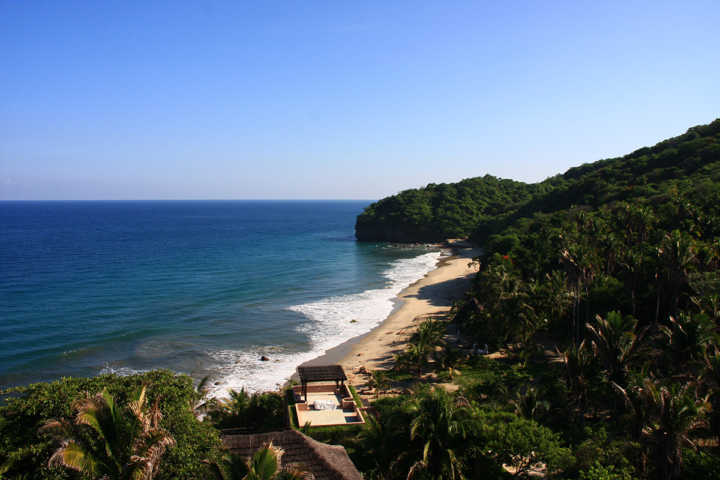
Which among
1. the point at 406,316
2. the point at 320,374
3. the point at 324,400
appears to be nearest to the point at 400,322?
the point at 406,316

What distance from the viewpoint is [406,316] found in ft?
150

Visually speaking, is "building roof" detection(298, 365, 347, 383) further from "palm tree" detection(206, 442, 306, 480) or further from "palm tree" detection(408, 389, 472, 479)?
"palm tree" detection(206, 442, 306, 480)

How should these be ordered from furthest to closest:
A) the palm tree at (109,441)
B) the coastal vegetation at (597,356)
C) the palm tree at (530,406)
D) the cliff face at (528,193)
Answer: the cliff face at (528,193) → the palm tree at (530,406) → the coastal vegetation at (597,356) → the palm tree at (109,441)

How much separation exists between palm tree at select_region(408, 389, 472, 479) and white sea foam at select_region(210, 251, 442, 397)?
16.2 meters

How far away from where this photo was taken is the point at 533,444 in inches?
583

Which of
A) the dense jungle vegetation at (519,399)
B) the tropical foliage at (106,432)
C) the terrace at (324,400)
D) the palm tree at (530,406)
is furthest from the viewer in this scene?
the terrace at (324,400)

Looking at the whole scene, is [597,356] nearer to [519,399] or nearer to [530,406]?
[530,406]

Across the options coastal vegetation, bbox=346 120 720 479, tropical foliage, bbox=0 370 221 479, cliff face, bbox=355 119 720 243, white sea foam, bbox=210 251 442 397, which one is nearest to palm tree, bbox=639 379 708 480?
coastal vegetation, bbox=346 120 720 479

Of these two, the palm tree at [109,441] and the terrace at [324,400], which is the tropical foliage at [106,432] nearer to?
the palm tree at [109,441]

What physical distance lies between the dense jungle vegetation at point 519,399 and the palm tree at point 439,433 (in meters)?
0.05

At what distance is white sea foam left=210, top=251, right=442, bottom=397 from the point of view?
3078 centimetres

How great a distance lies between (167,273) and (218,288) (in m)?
13.8

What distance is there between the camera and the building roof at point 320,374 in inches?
912

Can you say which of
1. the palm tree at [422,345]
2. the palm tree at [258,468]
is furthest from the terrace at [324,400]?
the palm tree at [258,468]
